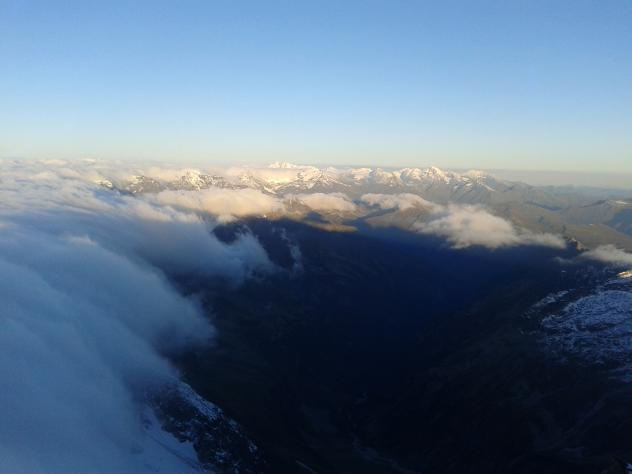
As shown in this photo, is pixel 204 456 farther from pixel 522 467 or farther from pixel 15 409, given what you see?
pixel 522 467

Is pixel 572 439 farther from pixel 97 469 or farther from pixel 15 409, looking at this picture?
pixel 15 409

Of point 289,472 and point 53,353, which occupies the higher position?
point 53,353

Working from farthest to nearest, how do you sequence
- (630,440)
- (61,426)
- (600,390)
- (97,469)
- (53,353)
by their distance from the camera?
(600,390), (53,353), (630,440), (61,426), (97,469)

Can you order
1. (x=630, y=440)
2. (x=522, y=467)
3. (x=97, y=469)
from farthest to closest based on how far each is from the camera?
(x=522, y=467) < (x=630, y=440) < (x=97, y=469)

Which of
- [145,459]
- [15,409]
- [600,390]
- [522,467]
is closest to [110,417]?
[145,459]

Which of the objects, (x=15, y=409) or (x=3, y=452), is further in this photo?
(x=15, y=409)

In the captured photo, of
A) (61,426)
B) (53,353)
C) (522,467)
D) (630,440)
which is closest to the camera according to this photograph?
(61,426)

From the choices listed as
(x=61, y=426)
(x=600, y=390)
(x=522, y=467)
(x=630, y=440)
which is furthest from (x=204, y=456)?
(x=600, y=390)

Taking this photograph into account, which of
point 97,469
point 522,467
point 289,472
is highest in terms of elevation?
point 97,469

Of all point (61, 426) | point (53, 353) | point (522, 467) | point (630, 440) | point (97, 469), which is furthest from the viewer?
point (53, 353)
